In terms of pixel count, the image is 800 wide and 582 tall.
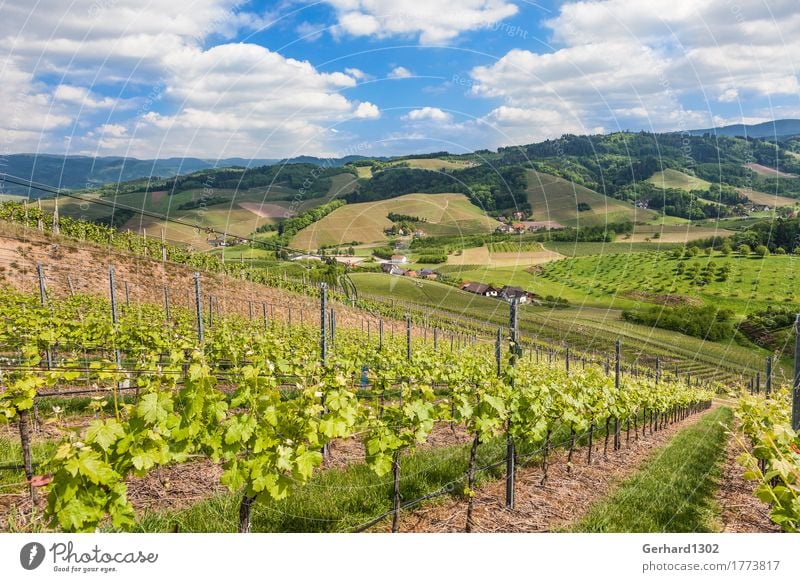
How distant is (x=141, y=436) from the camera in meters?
4.71

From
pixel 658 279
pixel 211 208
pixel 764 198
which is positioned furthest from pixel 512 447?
pixel 658 279

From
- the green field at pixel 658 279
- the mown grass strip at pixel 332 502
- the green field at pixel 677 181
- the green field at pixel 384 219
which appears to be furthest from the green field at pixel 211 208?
the green field at pixel 677 181

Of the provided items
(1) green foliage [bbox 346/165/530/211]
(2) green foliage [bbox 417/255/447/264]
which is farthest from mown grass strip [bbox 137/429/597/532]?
(2) green foliage [bbox 417/255/447/264]

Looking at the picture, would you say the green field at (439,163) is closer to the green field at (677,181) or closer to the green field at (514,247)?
the green field at (514,247)

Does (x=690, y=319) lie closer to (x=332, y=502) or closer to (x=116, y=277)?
(x=116, y=277)

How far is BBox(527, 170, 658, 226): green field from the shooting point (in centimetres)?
6762

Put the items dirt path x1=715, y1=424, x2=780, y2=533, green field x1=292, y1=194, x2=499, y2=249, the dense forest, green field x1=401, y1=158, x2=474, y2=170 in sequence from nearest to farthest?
1. dirt path x1=715, y1=424, x2=780, y2=533
2. green field x1=292, y1=194, x2=499, y2=249
3. green field x1=401, y1=158, x2=474, y2=170
4. the dense forest

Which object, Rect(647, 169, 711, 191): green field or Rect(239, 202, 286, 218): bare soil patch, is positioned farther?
Rect(647, 169, 711, 191): green field

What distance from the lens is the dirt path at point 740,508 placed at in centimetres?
834

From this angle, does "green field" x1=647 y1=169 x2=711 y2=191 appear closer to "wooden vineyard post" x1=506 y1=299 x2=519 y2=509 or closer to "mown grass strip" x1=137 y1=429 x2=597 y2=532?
"wooden vineyard post" x1=506 y1=299 x2=519 y2=509

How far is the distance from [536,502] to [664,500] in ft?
7.33

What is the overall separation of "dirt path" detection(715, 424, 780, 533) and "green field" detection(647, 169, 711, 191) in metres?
68.3

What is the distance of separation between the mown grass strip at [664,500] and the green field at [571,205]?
56.6 m
